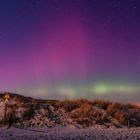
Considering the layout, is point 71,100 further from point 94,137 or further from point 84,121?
point 94,137

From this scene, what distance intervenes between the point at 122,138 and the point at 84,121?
817 centimetres

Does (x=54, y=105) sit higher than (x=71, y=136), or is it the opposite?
(x=54, y=105)

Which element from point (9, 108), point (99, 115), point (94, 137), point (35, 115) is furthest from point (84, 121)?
point (94, 137)

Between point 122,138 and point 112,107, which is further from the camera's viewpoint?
point 112,107

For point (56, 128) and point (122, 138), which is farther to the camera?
point (56, 128)

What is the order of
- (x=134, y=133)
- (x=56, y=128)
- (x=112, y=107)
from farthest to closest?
(x=112, y=107) < (x=56, y=128) < (x=134, y=133)

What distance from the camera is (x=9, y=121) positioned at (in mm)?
24484

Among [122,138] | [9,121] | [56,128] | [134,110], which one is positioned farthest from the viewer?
[134,110]

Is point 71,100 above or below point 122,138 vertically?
above

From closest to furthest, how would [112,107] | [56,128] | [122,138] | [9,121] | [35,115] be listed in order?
1. [122,138]
2. [56,128]
3. [9,121]
4. [35,115]
5. [112,107]

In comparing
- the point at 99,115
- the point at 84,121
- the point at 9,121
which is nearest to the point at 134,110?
the point at 99,115

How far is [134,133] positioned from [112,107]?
10.1m

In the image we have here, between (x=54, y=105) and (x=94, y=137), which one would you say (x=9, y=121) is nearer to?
(x=54, y=105)

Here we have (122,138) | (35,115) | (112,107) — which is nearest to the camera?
(122,138)
